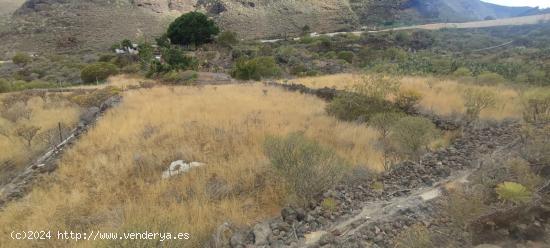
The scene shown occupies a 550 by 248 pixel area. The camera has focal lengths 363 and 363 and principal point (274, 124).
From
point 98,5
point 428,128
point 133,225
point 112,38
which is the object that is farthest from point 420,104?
point 98,5

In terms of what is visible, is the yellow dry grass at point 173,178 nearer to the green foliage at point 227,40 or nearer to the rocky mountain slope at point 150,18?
the green foliage at point 227,40

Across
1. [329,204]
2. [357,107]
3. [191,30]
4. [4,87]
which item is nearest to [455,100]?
[357,107]

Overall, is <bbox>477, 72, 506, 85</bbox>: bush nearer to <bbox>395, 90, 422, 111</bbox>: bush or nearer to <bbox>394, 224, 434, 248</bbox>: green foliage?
<bbox>395, 90, 422, 111</bbox>: bush

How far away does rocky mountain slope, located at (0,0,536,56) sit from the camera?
5506 centimetres

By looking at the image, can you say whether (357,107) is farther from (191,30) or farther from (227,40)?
(191,30)

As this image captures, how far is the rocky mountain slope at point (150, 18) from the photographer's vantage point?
55062mm

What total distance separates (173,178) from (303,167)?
2.79 metres

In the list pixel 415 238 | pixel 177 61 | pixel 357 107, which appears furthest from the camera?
pixel 177 61

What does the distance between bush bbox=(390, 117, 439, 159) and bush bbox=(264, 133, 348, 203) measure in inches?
94.6

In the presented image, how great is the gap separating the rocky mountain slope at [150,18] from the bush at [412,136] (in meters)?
54.2

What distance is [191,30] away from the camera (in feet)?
146

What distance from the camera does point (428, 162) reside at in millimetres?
7086

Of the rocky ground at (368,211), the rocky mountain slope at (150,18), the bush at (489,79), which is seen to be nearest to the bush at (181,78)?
the bush at (489,79)

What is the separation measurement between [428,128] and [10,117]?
15.6 meters
